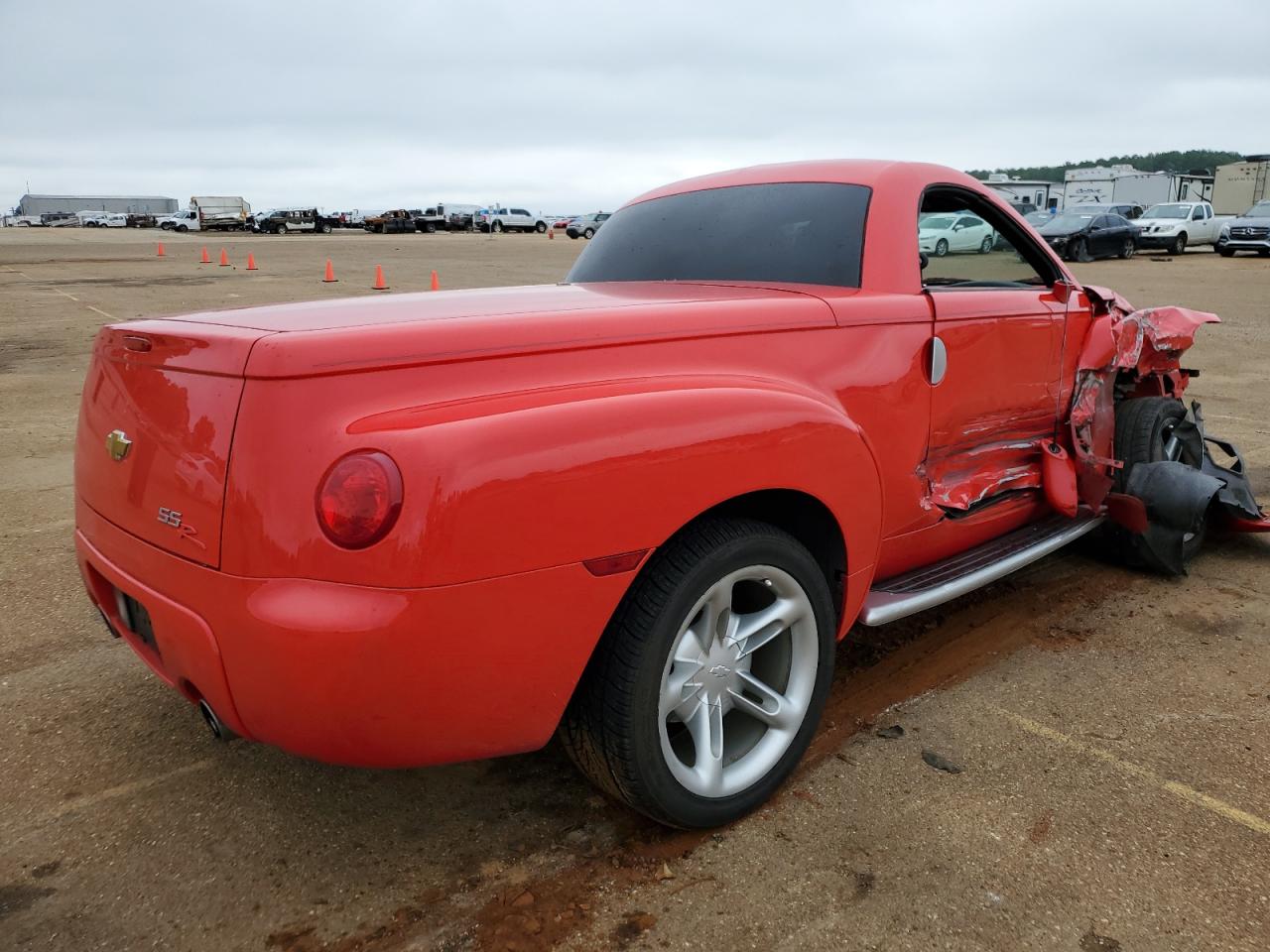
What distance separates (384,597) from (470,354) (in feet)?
1.77

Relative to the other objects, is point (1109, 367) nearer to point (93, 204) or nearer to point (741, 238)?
point (741, 238)

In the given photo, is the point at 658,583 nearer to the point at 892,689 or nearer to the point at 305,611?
the point at 305,611

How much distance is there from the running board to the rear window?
963 millimetres

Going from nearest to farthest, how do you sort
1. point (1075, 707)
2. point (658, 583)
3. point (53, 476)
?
point (658, 583) < point (1075, 707) < point (53, 476)

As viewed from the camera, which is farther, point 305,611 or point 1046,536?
point 1046,536

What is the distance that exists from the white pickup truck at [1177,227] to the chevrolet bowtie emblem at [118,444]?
32758 millimetres

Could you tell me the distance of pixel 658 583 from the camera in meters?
2.10

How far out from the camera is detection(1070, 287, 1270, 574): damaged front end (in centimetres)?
382

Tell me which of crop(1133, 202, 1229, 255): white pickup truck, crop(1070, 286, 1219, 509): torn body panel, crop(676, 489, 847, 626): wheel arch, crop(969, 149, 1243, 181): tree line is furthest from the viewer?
crop(969, 149, 1243, 181): tree line

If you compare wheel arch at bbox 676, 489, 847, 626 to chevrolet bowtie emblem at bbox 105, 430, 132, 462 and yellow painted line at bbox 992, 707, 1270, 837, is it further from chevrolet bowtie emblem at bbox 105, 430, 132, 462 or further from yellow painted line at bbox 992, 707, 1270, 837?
chevrolet bowtie emblem at bbox 105, 430, 132, 462

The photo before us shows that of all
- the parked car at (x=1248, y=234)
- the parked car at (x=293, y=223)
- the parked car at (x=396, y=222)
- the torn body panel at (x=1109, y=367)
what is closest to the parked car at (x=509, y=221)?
the parked car at (x=396, y=222)

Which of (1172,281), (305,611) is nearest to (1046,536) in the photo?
(305,611)

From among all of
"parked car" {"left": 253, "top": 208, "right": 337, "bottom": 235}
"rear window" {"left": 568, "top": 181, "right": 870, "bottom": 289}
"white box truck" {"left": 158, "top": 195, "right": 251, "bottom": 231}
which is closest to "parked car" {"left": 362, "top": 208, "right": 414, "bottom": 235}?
"parked car" {"left": 253, "top": 208, "right": 337, "bottom": 235}

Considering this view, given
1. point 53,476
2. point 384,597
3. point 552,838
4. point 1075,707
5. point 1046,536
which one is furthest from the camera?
point 53,476
